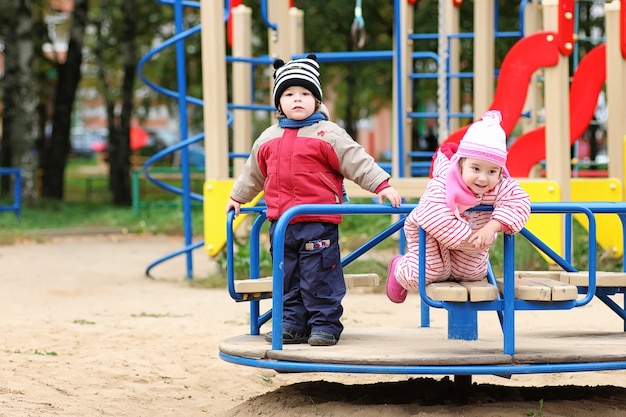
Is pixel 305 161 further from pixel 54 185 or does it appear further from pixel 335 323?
pixel 54 185

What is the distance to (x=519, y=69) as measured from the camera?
889 cm

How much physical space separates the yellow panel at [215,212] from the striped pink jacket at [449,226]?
4663mm

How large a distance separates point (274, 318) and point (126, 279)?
6336mm

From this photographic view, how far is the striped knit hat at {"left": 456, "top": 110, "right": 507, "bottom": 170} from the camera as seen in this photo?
14.6 ft

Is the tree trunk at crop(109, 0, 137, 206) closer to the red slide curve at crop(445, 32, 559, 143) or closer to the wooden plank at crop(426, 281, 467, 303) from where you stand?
the red slide curve at crop(445, 32, 559, 143)

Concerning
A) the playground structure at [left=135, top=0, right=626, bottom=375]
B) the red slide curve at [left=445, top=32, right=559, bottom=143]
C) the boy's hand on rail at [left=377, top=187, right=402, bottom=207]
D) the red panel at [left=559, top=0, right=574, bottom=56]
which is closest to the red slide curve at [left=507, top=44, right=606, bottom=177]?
the playground structure at [left=135, top=0, right=626, bottom=375]

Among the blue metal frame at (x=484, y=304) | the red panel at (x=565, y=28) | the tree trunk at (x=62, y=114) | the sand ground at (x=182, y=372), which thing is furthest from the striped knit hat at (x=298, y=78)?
the tree trunk at (x=62, y=114)

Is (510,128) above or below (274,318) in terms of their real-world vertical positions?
above

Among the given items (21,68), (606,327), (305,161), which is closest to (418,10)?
(21,68)

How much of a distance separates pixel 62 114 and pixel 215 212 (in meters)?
14.0

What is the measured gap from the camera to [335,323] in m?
4.88

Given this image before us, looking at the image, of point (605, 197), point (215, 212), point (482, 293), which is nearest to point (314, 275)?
point (482, 293)

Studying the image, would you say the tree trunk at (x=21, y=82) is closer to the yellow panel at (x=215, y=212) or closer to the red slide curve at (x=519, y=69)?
the yellow panel at (x=215, y=212)

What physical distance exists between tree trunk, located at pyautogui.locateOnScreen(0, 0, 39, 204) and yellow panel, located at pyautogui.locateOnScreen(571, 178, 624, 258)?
12737 millimetres
